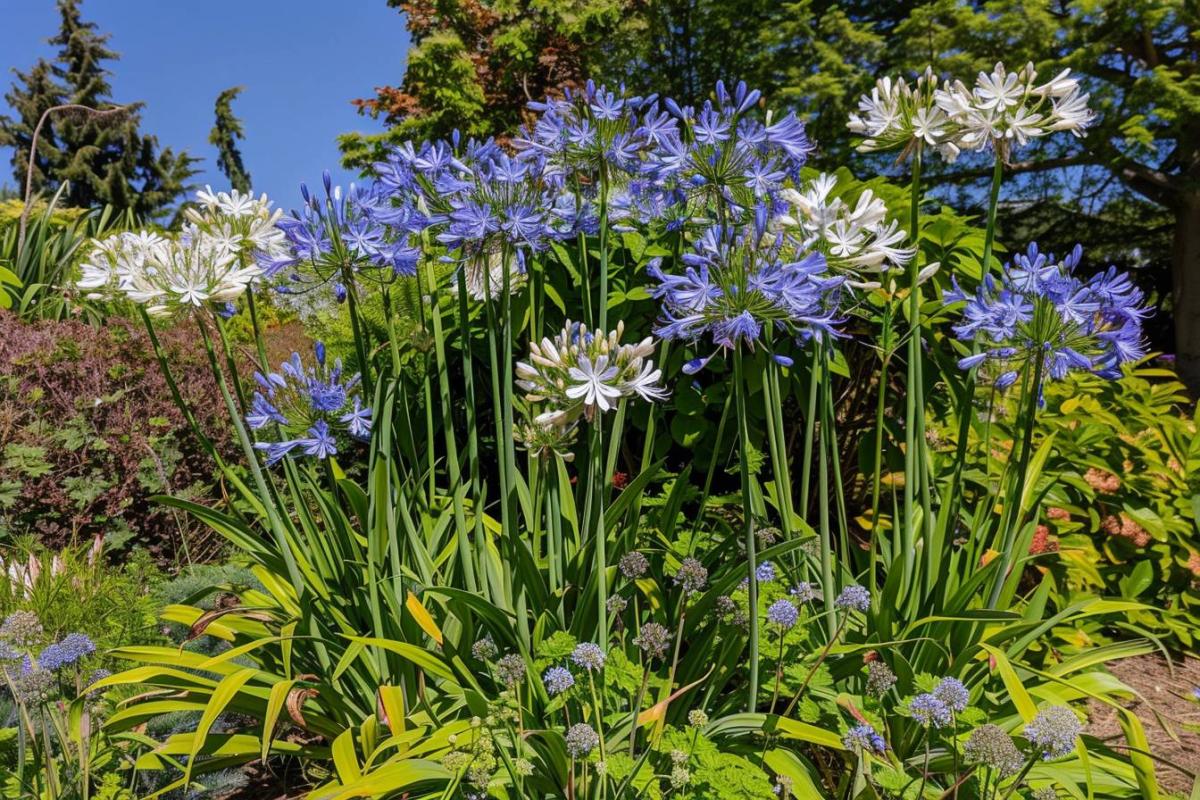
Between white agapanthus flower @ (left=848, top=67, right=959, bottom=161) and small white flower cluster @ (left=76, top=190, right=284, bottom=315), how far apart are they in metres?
1.57

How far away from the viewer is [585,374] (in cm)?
158

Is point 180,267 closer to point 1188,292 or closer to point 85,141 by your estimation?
point 1188,292

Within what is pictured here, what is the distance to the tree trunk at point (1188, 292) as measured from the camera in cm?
978

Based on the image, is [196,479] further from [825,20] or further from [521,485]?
[825,20]

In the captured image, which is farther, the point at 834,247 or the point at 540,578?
the point at 540,578

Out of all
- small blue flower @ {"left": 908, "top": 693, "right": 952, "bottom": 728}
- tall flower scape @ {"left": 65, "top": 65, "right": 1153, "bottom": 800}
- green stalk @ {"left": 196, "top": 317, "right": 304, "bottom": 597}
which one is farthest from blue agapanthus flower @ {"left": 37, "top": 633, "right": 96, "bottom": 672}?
small blue flower @ {"left": 908, "top": 693, "right": 952, "bottom": 728}

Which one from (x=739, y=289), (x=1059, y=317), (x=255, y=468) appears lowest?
(x=255, y=468)

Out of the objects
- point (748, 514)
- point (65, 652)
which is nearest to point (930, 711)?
point (748, 514)

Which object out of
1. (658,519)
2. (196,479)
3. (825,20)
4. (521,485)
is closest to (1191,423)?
(658,519)

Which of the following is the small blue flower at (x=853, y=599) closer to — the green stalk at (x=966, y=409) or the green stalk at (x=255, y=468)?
the green stalk at (x=966, y=409)

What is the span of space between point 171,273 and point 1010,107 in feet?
6.87

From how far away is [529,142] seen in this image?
1944 mm

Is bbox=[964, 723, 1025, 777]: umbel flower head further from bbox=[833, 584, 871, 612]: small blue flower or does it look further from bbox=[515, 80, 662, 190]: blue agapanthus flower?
bbox=[515, 80, 662, 190]: blue agapanthus flower

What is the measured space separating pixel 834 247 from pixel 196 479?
4.16m
